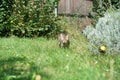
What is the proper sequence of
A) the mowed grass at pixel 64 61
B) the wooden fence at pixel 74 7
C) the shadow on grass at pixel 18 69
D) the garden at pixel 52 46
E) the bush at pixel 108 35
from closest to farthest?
the shadow on grass at pixel 18 69 → the mowed grass at pixel 64 61 → the garden at pixel 52 46 → the bush at pixel 108 35 → the wooden fence at pixel 74 7

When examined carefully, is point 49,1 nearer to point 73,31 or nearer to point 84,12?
point 73,31

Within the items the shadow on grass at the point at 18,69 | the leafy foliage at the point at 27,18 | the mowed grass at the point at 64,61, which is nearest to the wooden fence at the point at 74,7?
the leafy foliage at the point at 27,18

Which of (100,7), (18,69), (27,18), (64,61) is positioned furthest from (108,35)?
(100,7)

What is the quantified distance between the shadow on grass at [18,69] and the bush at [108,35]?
2139 millimetres

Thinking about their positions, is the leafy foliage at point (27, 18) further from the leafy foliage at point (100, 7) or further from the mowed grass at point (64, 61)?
the leafy foliage at point (100, 7)

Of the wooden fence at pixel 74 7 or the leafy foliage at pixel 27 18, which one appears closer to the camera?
the leafy foliage at pixel 27 18

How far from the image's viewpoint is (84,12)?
15.2 metres

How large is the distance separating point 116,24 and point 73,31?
409cm

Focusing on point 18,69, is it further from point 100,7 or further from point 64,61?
point 100,7

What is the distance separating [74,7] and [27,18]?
2789 mm

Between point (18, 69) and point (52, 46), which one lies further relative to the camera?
point (52, 46)

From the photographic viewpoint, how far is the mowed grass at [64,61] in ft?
20.9

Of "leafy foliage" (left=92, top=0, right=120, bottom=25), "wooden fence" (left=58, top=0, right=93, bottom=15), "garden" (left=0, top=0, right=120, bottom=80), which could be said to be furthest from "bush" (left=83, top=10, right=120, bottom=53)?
"wooden fence" (left=58, top=0, right=93, bottom=15)

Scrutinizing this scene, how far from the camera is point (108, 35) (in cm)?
934
